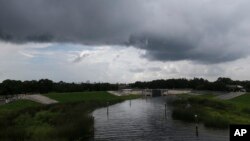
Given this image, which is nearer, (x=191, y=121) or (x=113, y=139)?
(x=113, y=139)

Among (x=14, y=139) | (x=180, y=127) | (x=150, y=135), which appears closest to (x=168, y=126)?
(x=180, y=127)

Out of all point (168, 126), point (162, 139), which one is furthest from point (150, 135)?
point (168, 126)

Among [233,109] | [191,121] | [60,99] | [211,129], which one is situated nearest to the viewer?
[211,129]

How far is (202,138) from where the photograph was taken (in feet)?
184

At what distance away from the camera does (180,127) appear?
68688mm

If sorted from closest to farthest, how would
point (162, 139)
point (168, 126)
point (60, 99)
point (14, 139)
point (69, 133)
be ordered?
point (14, 139) → point (69, 133) → point (162, 139) → point (168, 126) → point (60, 99)

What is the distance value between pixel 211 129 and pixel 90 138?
2161 centimetres

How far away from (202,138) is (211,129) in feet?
32.7

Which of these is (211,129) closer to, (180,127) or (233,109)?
(180,127)

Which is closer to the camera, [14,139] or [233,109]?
[14,139]

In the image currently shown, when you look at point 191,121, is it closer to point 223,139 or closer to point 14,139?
point 223,139

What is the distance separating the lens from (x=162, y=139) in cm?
5556

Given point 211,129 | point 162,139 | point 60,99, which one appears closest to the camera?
point 162,139

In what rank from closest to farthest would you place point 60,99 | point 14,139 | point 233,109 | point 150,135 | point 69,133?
point 14,139 < point 69,133 < point 150,135 < point 233,109 < point 60,99
